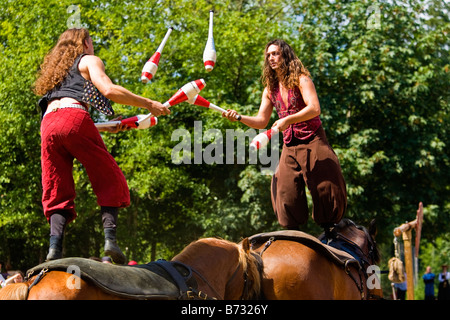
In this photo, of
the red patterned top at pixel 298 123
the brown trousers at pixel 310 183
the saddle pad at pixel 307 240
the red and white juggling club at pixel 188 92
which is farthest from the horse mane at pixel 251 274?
the red patterned top at pixel 298 123

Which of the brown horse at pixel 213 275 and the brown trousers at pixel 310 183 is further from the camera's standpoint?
the brown trousers at pixel 310 183

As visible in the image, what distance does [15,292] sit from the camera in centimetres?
253

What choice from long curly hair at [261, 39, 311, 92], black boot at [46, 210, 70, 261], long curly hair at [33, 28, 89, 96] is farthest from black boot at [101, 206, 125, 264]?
long curly hair at [261, 39, 311, 92]

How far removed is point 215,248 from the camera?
3.22 metres

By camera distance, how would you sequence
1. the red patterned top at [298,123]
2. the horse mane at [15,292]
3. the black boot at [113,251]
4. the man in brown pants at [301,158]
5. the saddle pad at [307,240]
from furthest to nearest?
the red patterned top at [298,123] → the man in brown pants at [301,158] → the saddle pad at [307,240] → the black boot at [113,251] → the horse mane at [15,292]

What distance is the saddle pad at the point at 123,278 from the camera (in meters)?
2.55

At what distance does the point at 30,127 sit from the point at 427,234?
11.3 metres

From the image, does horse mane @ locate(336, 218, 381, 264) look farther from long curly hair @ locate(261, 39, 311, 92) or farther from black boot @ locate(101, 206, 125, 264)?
black boot @ locate(101, 206, 125, 264)

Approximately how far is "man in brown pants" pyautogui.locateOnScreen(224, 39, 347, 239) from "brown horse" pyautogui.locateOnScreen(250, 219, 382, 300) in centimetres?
54

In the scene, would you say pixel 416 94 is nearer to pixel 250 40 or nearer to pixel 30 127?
pixel 250 40

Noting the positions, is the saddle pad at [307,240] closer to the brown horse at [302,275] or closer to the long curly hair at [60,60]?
the brown horse at [302,275]

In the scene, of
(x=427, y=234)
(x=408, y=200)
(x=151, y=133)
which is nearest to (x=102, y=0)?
(x=151, y=133)

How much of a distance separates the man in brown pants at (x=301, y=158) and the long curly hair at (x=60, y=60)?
1263 millimetres

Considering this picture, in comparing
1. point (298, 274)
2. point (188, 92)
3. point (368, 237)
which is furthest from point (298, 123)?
point (298, 274)
